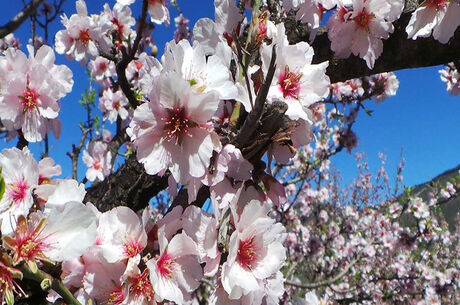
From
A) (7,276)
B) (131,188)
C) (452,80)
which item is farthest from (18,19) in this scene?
(452,80)

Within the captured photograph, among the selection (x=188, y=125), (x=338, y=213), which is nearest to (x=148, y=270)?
(x=188, y=125)

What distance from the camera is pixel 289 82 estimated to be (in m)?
1.08

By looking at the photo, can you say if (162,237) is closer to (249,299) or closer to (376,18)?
(249,299)

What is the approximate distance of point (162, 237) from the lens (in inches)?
35.8

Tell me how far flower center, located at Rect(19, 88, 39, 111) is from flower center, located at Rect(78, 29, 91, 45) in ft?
4.61

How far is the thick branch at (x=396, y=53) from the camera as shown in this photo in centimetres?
156

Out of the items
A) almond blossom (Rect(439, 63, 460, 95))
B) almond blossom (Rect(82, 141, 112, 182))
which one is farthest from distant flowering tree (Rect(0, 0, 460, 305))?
almond blossom (Rect(82, 141, 112, 182))

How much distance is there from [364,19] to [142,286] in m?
1.15

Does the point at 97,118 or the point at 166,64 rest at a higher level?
the point at 97,118

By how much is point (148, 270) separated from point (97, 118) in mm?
3251

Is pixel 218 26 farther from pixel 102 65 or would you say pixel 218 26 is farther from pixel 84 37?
pixel 102 65

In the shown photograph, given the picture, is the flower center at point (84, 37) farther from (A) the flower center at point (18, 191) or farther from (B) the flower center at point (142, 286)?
(B) the flower center at point (142, 286)

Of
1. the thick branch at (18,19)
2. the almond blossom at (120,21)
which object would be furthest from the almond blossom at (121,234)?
the almond blossom at (120,21)

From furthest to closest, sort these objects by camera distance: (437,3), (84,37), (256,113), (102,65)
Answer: (102,65), (84,37), (437,3), (256,113)
